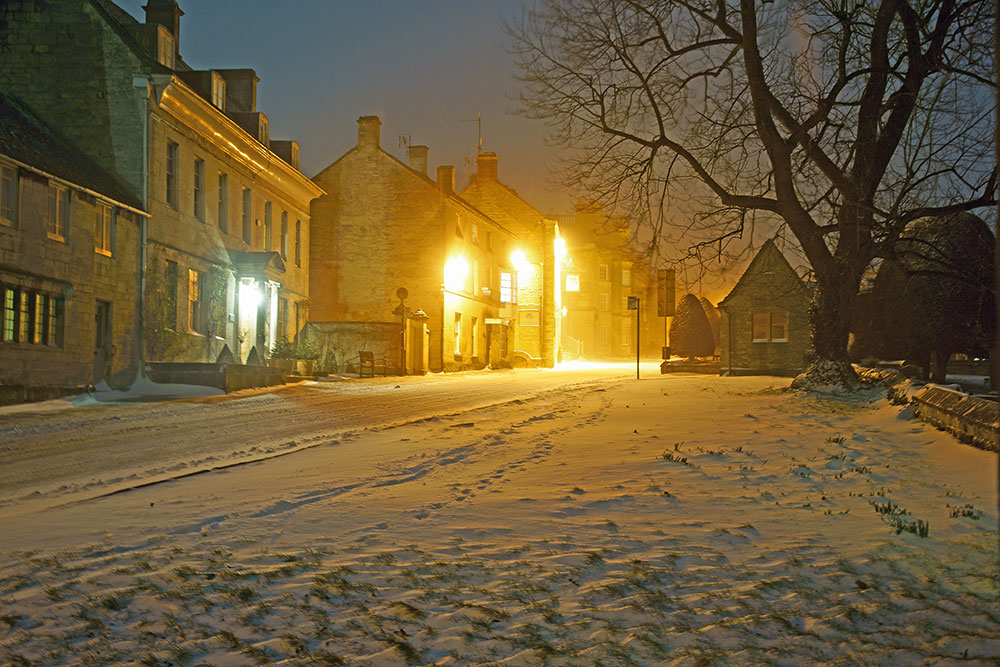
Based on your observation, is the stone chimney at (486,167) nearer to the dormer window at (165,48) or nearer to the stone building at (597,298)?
the stone building at (597,298)

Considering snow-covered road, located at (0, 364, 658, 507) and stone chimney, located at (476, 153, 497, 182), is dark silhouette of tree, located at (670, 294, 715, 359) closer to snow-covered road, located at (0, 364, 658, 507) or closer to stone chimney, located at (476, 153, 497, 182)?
stone chimney, located at (476, 153, 497, 182)

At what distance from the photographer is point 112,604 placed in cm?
383

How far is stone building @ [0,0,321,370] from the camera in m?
20.8

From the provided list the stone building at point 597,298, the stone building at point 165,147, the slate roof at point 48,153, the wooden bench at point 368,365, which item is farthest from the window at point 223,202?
the stone building at point 597,298

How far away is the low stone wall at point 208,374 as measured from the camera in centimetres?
1927

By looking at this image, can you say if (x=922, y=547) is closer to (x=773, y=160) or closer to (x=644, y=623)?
(x=644, y=623)

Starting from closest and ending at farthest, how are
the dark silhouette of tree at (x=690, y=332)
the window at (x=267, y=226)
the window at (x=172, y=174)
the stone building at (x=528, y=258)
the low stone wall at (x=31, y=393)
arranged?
1. the low stone wall at (x=31, y=393)
2. the window at (x=172, y=174)
3. the window at (x=267, y=226)
4. the stone building at (x=528, y=258)
5. the dark silhouette of tree at (x=690, y=332)

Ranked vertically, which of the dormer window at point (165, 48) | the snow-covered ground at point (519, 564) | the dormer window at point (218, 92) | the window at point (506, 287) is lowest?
the snow-covered ground at point (519, 564)

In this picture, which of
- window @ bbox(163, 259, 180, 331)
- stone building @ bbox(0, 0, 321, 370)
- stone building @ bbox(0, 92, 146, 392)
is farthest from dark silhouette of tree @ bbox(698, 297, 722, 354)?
stone building @ bbox(0, 92, 146, 392)

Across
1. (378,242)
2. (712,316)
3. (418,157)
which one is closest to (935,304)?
(378,242)

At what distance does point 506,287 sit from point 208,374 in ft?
100

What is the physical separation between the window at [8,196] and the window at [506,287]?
110 ft

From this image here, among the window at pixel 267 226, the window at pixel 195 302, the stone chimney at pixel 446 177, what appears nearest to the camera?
the window at pixel 195 302

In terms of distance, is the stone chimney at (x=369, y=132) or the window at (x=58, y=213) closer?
the window at (x=58, y=213)
